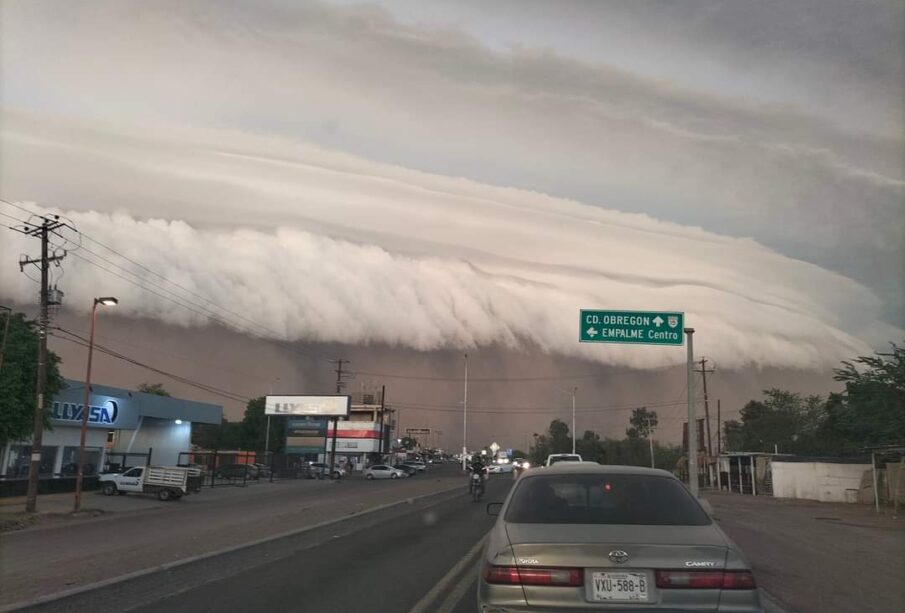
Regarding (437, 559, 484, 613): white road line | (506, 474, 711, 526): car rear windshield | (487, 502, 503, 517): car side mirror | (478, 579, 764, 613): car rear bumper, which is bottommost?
(437, 559, 484, 613): white road line

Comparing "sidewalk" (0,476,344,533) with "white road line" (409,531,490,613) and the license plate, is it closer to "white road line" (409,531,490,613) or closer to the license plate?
"white road line" (409,531,490,613)

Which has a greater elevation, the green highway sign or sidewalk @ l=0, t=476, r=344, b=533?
the green highway sign

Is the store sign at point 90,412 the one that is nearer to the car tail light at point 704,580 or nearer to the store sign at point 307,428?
the car tail light at point 704,580

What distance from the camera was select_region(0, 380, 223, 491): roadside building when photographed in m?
38.7

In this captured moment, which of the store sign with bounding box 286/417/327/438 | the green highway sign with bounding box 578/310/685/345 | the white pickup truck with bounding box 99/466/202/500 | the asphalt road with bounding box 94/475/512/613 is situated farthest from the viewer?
the store sign with bounding box 286/417/327/438

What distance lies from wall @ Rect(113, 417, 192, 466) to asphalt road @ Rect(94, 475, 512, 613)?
4071 centimetres

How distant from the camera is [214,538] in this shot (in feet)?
51.3

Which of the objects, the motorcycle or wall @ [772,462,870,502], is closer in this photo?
the motorcycle

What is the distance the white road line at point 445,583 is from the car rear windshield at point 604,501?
282 centimetres

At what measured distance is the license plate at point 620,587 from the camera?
15.3ft

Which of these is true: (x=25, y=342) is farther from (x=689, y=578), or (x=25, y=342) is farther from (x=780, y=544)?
(x=689, y=578)

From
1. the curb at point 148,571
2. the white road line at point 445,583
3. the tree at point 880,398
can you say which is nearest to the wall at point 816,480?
the tree at point 880,398

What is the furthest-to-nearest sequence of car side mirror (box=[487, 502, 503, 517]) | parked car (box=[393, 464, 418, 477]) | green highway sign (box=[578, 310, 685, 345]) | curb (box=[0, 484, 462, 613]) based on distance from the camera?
parked car (box=[393, 464, 418, 477]) < green highway sign (box=[578, 310, 685, 345]) < curb (box=[0, 484, 462, 613]) < car side mirror (box=[487, 502, 503, 517])

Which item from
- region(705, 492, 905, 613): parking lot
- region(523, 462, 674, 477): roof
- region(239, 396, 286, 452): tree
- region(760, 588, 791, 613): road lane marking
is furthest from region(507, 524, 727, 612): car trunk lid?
region(239, 396, 286, 452): tree
